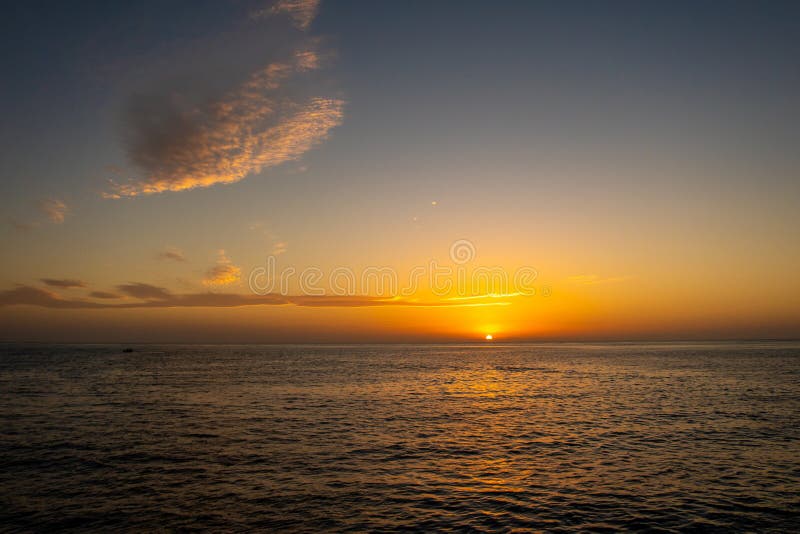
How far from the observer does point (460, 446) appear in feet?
103

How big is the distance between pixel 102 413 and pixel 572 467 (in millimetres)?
40043

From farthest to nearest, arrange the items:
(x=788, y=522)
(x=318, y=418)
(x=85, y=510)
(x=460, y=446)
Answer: (x=318, y=418) < (x=460, y=446) < (x=85, y=510) < (x=788, y=522)

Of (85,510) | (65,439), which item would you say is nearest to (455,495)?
(85,510)

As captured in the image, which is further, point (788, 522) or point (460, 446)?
point (460, 446)

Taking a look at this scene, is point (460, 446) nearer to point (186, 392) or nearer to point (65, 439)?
point (65, 439)

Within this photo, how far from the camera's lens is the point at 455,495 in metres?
21.7

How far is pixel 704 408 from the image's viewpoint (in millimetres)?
46625

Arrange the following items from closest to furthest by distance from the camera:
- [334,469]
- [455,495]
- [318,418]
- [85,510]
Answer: [85,510]
[455,495]
[334,469]
[318,418]

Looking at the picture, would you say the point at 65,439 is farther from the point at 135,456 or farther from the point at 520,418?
the point at 520,418

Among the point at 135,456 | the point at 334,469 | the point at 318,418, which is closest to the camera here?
the point at 334,469

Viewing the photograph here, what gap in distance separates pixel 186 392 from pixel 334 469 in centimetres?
4252

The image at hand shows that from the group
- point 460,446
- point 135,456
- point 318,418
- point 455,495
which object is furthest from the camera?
point 318,418

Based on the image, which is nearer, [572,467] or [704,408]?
[572,467]

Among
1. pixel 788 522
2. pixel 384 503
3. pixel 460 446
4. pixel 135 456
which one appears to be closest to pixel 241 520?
pixel 384 503
